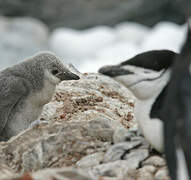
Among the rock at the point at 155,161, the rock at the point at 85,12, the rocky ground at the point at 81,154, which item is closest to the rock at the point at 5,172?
the rocky ground at the point at 81,154

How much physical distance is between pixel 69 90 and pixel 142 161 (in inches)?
126

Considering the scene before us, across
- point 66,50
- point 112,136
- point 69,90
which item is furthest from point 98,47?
point 112,136

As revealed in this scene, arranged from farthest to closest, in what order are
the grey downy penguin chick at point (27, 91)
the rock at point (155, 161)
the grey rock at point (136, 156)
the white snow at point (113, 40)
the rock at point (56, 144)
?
the white snow at point (113, 40) < the grey downy penguin chick at point (27, 91) < the rock at point (56, 144) < the grey rock at point (136, 156) < the rock at point (155, 161)

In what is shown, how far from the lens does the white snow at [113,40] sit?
36.6 meters

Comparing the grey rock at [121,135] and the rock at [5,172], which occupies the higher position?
the grey rock at [121,135]

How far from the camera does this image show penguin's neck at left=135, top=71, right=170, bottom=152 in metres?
5.91

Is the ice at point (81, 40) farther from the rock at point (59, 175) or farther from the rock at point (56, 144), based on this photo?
the rock at point (59, 175)

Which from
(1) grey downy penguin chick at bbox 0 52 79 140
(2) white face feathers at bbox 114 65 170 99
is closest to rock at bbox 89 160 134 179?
(2) white face feathers at bbox 114 65 170 99

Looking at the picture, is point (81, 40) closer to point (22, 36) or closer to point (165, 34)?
point (22, 36)

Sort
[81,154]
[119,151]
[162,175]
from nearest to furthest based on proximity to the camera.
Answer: [162,175] → [119,151] → [81,154]

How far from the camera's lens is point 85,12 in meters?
38.8

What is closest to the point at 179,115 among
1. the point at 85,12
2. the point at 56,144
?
the point at 56,144

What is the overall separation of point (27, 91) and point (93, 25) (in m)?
31.4

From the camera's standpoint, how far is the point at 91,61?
3416 centimetres
